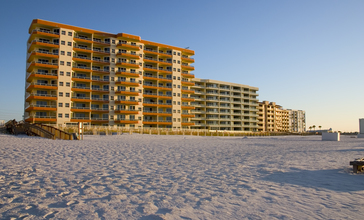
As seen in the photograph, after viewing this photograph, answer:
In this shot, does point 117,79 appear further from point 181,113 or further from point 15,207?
point 15,207

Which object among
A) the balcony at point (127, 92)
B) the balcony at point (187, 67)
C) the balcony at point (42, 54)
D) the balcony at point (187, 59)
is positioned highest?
the balcony at point (187, 59)

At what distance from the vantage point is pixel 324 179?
8219mm

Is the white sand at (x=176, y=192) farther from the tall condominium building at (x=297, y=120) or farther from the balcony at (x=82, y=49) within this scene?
the tall condominium building at (x=297, y=120)

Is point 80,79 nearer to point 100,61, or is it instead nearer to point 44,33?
point 100,61

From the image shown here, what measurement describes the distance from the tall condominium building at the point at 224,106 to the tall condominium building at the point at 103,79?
12091 mm

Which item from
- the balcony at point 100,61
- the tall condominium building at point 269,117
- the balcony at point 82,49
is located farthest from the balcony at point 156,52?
the tall condominium building at point 269,117

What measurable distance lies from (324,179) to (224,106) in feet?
288

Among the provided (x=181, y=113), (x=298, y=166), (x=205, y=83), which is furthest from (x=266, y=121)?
(x=298, y=166)

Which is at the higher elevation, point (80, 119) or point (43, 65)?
point (43, 65)

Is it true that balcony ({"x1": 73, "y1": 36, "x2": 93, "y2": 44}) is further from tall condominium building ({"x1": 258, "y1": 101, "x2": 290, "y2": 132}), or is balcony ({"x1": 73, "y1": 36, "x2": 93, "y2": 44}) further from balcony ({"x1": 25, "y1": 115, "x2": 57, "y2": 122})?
tall condominium building ({"x1": 258, "y1": 101, "x2": 290, "y2": 132})

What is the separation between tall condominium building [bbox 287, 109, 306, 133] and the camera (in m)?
160

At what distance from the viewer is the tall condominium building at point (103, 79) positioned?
55.8 m

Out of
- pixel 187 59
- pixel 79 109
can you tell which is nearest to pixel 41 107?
pixel 79 109

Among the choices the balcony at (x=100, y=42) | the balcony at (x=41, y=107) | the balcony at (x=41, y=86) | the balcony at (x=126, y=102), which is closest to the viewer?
the balcony at (x=41, y=107)
